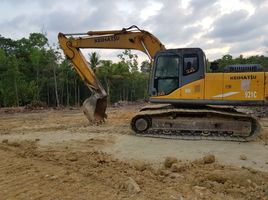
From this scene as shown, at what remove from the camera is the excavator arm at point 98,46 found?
1348 centimetres

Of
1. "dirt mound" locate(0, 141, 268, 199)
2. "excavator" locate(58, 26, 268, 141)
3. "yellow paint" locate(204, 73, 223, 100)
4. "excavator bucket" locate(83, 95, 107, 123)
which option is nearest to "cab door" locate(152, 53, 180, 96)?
"excavator" locate(58, 26, 268, 141)

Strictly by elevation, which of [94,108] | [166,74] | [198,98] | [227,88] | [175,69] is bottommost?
[94,108]

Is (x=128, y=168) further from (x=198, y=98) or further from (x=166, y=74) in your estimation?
(x=166, y=74)

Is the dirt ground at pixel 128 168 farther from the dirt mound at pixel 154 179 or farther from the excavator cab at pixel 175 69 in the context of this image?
A: the excavator cab at pixel 175 69

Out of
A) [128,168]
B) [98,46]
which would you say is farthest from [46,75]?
[128,168]

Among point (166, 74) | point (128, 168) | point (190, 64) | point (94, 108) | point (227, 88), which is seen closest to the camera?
point (128, 168)

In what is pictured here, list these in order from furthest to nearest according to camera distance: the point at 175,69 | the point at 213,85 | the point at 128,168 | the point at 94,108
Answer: the point at 94,108, the point at 175,69, the point at 213,85, the point at 128,168

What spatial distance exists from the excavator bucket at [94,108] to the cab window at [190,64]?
145 inches

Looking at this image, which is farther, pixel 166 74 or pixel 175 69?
pixel 166 74

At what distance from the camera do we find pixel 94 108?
14.2 m

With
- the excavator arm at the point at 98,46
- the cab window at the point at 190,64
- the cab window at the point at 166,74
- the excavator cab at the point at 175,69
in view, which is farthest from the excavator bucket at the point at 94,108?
the cab window at the point at 190,64

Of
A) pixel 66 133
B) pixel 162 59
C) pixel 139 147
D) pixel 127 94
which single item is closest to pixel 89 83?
pixel 66 133

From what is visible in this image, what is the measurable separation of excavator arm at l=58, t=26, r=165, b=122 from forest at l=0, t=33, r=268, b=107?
30.3 m

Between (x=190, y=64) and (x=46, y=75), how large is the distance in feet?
150
